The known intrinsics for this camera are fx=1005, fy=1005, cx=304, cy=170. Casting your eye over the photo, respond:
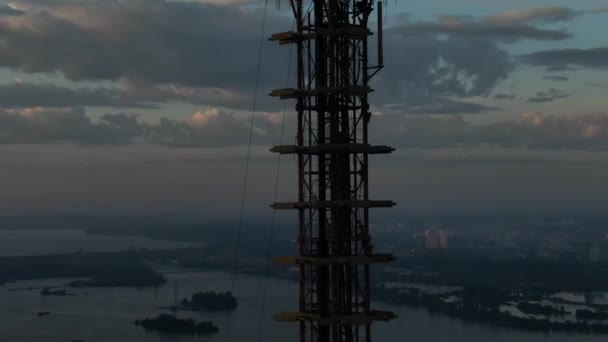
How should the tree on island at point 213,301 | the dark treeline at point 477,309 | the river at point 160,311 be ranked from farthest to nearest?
the tree on island at point 213,301
the dark treeline at point 477,309
the river at point 160,311

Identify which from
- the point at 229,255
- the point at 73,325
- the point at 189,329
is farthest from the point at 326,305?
the point at 229,255

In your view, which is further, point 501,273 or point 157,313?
point 501,273

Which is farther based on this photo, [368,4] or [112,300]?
[112,300]

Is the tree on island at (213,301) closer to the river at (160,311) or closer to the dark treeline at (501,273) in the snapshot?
the river at (160,311)

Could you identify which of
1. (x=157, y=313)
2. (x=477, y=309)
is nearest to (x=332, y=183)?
(x=157, y=313)

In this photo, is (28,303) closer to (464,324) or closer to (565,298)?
(464,324)

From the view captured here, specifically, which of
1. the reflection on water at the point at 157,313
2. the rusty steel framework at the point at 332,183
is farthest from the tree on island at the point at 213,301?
the rusty steel framework at the point at 332,183

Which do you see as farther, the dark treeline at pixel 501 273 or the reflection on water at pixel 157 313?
the dark treeline at pixel 501 273

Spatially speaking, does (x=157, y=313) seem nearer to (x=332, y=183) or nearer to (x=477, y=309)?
(x=477, y=309)

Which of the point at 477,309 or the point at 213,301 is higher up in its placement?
the point at 213,301
